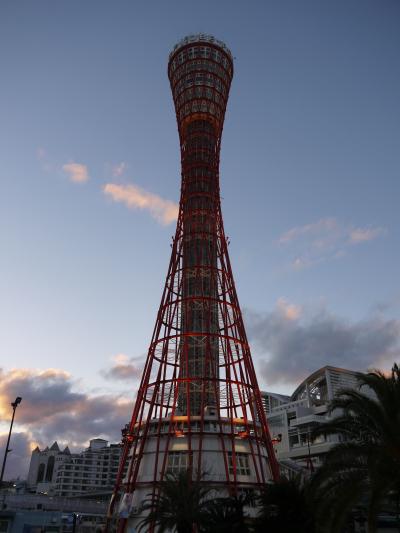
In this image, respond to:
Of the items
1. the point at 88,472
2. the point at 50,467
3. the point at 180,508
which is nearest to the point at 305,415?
the point at 180,508

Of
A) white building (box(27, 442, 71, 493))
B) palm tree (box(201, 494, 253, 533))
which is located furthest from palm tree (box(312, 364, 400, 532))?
white building (box(27, 442, 71, 493))

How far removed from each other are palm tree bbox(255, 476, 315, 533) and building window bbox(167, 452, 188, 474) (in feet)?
36.8

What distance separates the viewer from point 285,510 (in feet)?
72.3

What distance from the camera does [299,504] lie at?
21984mm

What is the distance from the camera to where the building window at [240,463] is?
3309cm

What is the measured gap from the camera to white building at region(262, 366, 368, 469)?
2571 inches

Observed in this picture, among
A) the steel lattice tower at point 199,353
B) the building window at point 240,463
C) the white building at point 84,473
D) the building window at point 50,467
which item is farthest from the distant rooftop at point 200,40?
the building window at point 50,467

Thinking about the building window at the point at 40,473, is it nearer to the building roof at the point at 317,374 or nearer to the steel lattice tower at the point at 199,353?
the building roof at the point at 317,374

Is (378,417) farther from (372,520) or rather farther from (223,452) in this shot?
(223,452)

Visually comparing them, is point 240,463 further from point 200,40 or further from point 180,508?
point 200,40

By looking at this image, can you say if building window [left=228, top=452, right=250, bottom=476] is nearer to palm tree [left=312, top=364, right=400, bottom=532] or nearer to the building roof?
palm tree [left=312, top=364, right=400, bottom=532]

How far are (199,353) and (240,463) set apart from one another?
1124 cm

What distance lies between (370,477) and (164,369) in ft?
70.5

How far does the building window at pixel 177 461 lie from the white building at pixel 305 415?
31710mm
